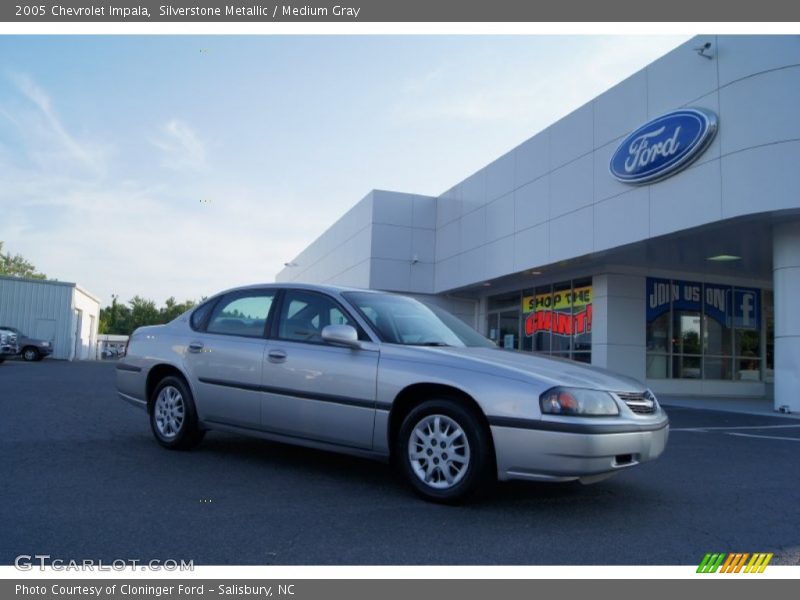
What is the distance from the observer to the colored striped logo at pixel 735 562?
3.38m

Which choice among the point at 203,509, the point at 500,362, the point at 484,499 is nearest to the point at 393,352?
the point at 500,362

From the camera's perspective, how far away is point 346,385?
489cm

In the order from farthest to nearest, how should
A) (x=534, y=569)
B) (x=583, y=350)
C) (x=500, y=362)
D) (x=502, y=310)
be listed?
(x=502, y=310)
(x=583, y=350)
(x=500, y=362)
(x=534, y=569)

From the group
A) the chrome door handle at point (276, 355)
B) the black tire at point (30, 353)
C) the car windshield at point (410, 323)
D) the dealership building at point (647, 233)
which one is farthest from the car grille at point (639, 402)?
the black tire at point (30, 353)

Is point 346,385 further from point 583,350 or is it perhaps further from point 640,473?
point 583,350

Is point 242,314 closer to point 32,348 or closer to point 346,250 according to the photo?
point 346,250

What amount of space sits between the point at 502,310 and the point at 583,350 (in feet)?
16.6

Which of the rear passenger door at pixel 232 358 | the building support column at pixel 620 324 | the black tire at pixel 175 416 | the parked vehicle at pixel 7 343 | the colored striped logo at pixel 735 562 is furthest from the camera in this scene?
the parked vehicle at pixel 7 343

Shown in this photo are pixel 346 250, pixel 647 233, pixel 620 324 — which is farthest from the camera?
pixel 346 250

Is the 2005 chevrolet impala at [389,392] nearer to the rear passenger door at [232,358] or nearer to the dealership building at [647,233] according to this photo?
the rear passenger door at [232,358]

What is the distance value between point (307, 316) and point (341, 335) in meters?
0.80

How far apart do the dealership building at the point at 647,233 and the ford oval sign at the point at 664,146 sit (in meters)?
0.04

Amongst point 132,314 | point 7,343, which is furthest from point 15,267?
point 7,343

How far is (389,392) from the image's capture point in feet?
15.3
